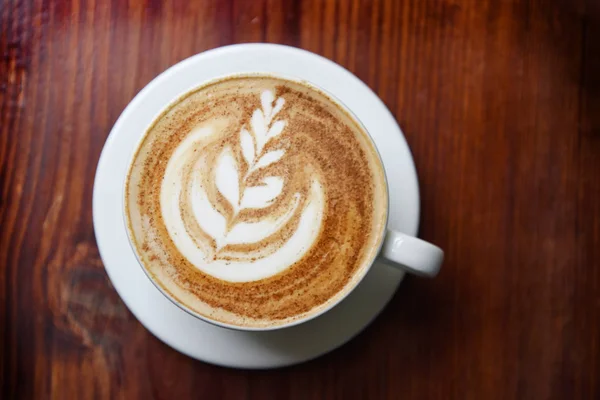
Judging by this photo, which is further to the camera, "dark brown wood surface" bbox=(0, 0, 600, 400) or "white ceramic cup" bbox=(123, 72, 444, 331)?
"dark brown wood surface" bbox=(0, 0, 600, 400)

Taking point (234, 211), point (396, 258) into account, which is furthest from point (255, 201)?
point (396, 258)

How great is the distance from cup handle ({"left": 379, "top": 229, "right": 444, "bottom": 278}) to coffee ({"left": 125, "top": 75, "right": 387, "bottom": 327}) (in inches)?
0.8

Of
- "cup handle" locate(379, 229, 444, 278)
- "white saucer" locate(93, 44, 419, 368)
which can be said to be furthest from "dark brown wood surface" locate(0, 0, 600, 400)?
"cup handle" locate(379, 229, 444, 278)

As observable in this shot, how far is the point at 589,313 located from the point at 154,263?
65cm

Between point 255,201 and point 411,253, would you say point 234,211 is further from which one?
point 411,253

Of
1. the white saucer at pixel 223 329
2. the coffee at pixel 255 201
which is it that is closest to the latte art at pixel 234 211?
the coffee at pixel 255 201

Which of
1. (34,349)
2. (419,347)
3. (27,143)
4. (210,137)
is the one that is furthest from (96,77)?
(419,347)

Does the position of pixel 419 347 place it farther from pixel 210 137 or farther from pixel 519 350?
pixel 210 137

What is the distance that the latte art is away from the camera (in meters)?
0.76

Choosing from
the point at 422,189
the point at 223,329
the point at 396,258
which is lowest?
the point at 223,329

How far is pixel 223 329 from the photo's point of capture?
2.76 feet

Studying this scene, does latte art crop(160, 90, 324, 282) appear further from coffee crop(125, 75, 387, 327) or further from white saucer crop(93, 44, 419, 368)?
white saucer crop(93, 44, 419, 368)

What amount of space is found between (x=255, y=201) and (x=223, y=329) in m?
0.20

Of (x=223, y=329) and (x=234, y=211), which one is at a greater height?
(x=234, y=211)
